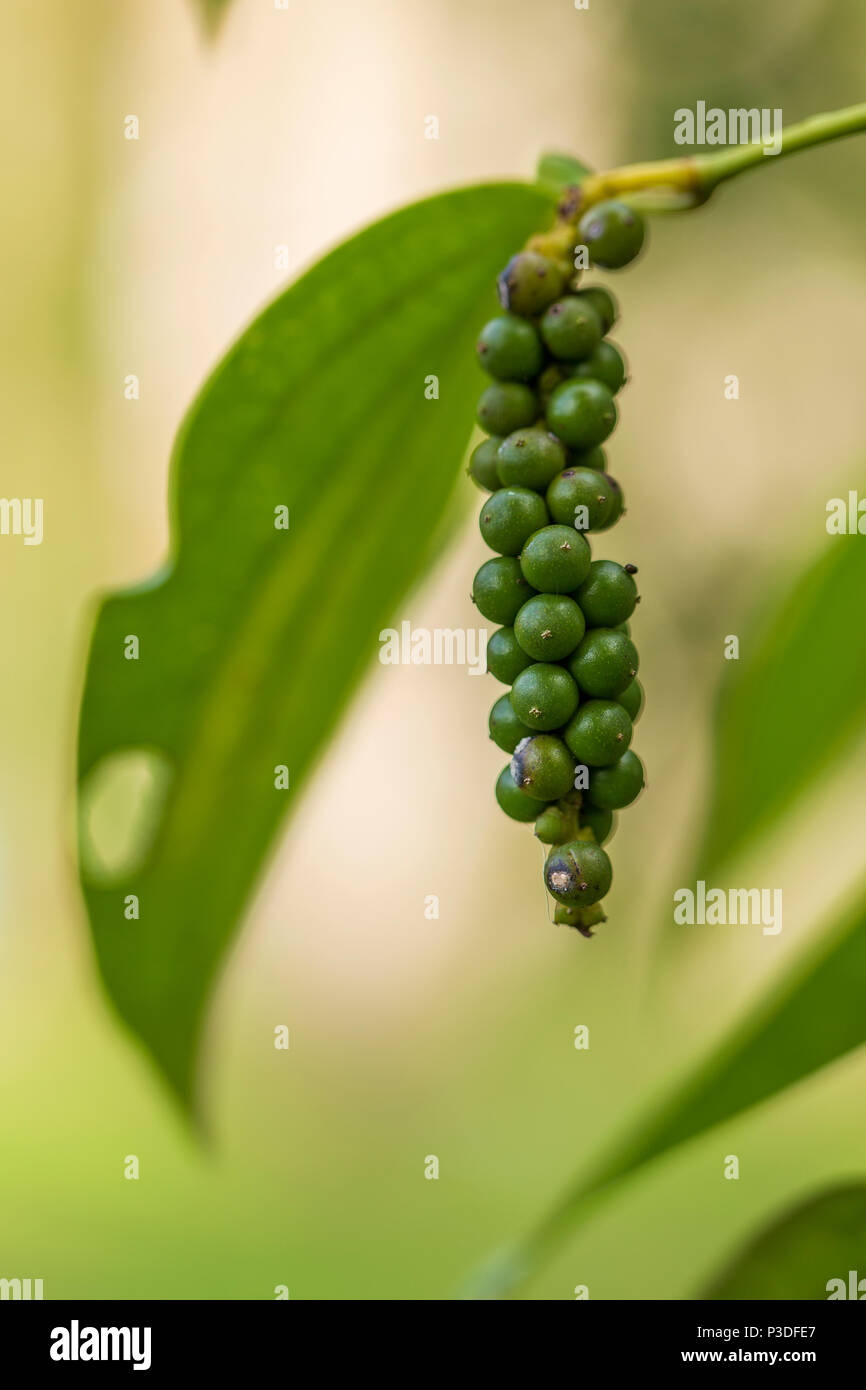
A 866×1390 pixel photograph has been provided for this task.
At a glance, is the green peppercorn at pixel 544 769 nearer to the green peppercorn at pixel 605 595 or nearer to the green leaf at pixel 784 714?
the green peppercorn at pixel 605 595

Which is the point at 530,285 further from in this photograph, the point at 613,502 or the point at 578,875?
the point at 578,875

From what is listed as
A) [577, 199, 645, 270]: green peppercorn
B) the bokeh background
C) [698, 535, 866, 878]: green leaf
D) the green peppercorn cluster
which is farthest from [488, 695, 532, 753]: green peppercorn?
the bokeh background

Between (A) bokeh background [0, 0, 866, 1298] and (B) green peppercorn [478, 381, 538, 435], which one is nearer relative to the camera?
(B) green peppercorn [478, 381, 538, 435]

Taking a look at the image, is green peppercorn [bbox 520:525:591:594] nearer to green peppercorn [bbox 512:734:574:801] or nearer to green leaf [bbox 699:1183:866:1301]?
green peppercorn [bbox 512:734:574:801]

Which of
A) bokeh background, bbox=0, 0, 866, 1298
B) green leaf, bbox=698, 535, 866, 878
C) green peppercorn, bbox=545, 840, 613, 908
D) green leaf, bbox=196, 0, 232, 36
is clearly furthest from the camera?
bokeh background, bbox=0, 0, 866, 1298
